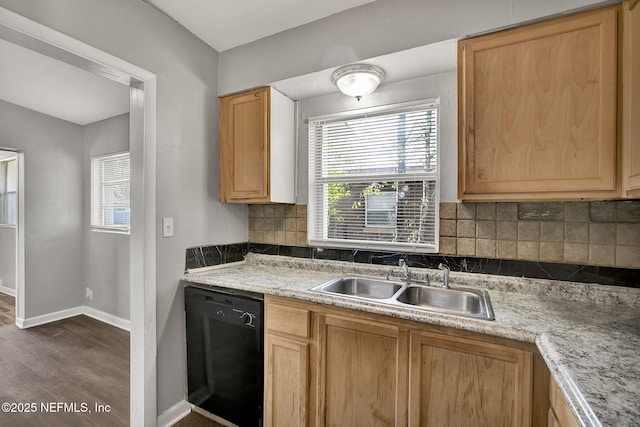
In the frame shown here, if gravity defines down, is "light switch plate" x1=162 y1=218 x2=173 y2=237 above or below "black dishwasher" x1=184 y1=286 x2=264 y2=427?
above

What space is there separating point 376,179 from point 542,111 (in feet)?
3.24

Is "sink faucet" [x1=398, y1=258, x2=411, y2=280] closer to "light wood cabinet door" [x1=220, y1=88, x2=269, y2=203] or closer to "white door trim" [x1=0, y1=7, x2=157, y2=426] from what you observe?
"light wood cabinet door" [x1=220, y1=88, x2=269, y2=203]

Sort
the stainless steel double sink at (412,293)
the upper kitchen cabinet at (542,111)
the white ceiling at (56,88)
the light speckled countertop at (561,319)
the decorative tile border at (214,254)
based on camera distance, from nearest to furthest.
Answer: the light speckled countertop at (561,319), the upper kitchen cabinet at (542,111), the stainless steel double sink at (412,293), the decorative tile border at (214,254), the white ceiling at (56,88)

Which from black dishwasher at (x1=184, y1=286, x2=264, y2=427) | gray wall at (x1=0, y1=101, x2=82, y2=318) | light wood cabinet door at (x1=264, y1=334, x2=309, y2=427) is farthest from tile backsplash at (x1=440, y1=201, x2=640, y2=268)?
gray wall at (x1=0, y1=101, x2=82, y2=318)

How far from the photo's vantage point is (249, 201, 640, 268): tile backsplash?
140 cm

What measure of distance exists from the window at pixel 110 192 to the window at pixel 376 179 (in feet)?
8.52

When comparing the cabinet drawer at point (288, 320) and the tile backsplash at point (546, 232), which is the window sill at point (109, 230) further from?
the tile backsplash at point (546, 232)

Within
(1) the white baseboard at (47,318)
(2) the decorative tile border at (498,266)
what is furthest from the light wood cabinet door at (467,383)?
(1) the white baseboard at (47,318)

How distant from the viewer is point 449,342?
121cm

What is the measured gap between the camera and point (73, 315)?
3.71 m

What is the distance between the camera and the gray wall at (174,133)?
161 cm

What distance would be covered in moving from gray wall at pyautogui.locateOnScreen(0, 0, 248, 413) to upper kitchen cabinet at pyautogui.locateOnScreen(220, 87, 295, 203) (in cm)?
12

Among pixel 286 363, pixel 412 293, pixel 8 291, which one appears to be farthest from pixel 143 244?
pixel 8 291

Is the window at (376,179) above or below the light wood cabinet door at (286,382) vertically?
above
